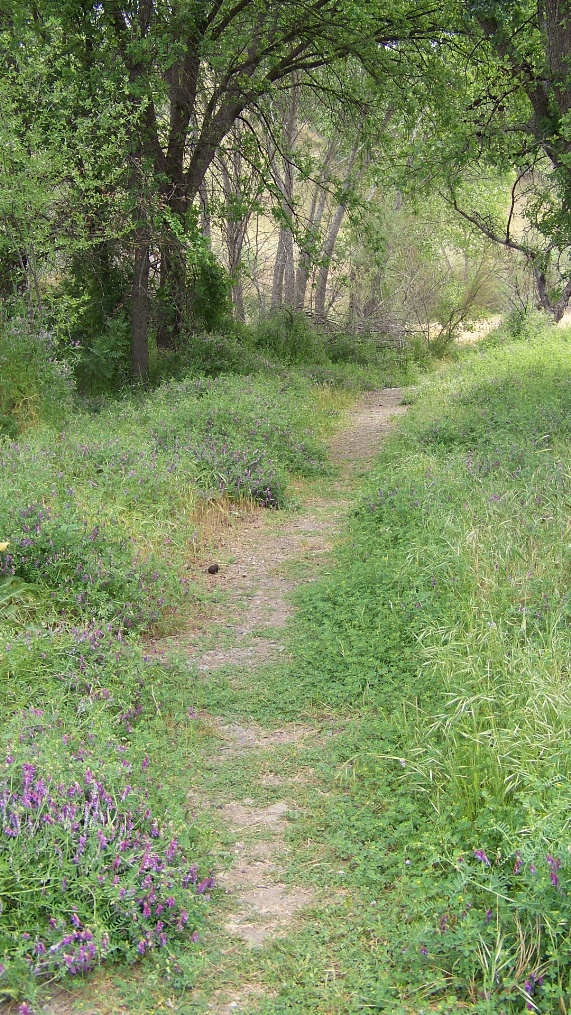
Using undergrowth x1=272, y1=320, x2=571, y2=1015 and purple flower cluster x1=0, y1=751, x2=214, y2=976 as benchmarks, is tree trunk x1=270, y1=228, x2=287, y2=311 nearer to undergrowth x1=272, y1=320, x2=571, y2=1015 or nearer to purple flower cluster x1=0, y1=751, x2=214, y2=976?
undergrowth x1=272, y1=320, x2=571, y2=1015

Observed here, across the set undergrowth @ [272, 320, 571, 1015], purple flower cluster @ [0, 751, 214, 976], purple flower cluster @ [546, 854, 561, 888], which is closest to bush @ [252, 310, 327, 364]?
undergrowth @ [272, 320, 571, 1015]

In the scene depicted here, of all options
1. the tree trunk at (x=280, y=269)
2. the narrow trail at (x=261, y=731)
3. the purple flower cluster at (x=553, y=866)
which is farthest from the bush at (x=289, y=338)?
the purple flower cluster at (x=553, y=866)

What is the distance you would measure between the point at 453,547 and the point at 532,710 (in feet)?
6.66

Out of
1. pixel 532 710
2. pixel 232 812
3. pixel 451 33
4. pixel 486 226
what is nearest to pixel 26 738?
pixel 232 812

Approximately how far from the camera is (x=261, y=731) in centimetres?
439

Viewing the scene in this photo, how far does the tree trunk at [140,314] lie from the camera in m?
11.8

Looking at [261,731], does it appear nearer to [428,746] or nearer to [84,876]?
[428,746]

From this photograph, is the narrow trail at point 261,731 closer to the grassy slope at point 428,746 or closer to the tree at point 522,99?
the grassy slope at point 428,746

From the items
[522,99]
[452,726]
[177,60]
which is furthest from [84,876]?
[522,99]

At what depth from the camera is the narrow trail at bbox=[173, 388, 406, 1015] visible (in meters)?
3.17

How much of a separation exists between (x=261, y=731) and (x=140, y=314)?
8853 mm

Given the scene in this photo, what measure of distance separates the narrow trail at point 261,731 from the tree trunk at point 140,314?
409cm

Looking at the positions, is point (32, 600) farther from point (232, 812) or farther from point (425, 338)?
point (425, 338)

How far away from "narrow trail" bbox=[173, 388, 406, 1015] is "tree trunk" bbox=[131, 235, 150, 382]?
4.09 m
